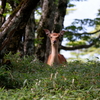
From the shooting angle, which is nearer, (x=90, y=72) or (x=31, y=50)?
(x=90, y=72)

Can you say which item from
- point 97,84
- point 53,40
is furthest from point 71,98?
point 53,40

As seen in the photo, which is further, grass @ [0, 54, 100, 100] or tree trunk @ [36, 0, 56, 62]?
tree trunk @ [36, 0, 56, 62]

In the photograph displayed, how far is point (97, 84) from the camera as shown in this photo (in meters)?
4.85

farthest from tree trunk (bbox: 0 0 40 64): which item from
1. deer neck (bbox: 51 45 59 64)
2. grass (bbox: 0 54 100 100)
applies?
deer neck (bbox: 51 45 59 64)

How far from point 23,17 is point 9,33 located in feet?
1.95

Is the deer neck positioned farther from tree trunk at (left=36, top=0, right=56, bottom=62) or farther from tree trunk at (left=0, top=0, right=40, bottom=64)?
tree trunk at (left=0, top=0, right=40, bottom=64)

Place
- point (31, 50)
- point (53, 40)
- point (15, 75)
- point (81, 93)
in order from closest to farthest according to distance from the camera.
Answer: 1. point (81, 93)
2. point (15, 75)
3. point (53, 40)
4. point (31, 50)

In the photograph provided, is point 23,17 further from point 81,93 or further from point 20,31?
point 81,93

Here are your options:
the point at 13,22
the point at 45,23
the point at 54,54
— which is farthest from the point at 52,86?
the point at 45,23

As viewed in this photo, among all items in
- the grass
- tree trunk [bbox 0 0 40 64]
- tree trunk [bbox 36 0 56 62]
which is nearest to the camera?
the grass

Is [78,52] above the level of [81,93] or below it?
below

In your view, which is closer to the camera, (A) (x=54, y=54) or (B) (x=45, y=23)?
(A) (x=54, y=54)

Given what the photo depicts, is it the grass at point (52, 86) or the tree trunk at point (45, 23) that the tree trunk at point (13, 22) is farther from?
the tree trunk at point (45, 23)

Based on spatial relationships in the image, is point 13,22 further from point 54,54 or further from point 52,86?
point 54,54
